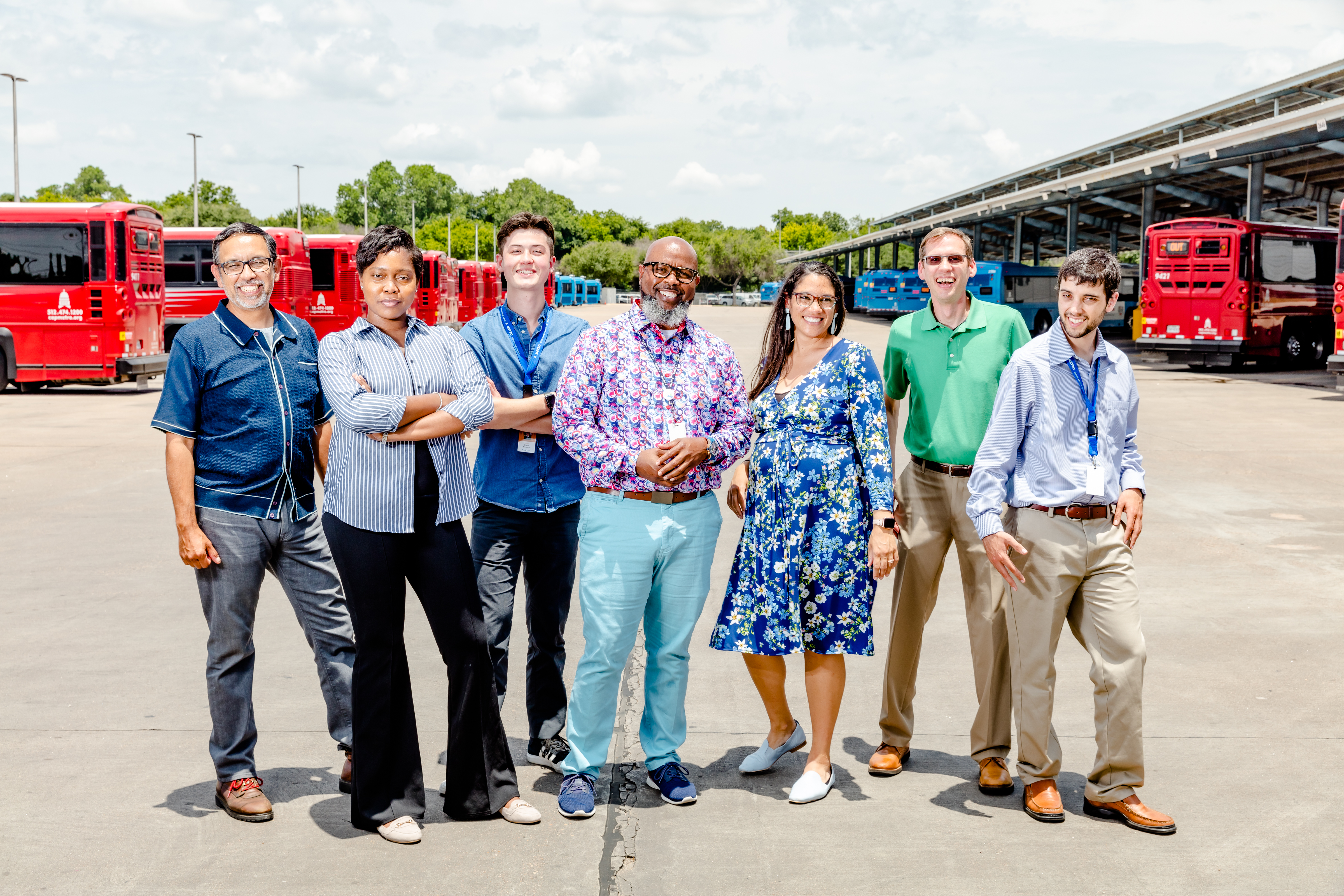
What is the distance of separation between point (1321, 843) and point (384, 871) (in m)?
2.91

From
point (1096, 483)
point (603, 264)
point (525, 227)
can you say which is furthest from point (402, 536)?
point (603, 264)

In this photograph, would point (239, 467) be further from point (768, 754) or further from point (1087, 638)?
point (1087, 638)

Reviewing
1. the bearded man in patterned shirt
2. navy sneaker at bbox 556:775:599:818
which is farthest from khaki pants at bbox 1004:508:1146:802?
navy sneaker at bbox 556:775:599:818

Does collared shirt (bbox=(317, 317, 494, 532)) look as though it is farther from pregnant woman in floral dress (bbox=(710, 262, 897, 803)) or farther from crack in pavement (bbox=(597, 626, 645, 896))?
crack in pavement (bbox=(597, 626, 645, 896))

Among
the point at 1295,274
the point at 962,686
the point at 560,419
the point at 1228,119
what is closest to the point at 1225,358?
the point at 1295,274

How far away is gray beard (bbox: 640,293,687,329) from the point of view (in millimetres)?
4180

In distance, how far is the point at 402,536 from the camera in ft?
13.0

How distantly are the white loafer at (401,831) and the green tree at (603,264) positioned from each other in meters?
130

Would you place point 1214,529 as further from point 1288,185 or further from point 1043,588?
point 1288,185

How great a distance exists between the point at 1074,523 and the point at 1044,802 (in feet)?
3.08

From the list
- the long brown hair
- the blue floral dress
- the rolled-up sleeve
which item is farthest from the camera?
the long brown hair

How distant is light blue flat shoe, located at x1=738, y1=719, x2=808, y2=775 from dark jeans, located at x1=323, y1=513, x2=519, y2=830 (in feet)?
2.91

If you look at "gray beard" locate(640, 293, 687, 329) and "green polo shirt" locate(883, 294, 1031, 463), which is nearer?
"gray beard" locate(640, 293, 687, 329)

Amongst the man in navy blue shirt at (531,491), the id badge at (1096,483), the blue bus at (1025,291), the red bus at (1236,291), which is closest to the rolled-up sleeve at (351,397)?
the man in navy blue shirt at (531,491)
